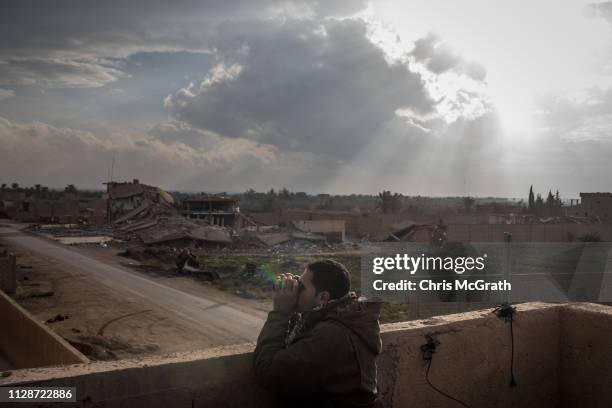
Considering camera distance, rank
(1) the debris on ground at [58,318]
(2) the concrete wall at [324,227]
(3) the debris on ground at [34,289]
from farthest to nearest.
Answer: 1. (2) the concrete wall at [324,227]
2. (3) the debris on ground at [34,289]
3. (1) the debris on ground at [58,318]

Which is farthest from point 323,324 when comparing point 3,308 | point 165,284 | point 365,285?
point 165,284

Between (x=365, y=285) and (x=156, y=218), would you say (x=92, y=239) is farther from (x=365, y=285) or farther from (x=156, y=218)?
(x=365, y=285)

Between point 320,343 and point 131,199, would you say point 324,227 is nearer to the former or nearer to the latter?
point 131,199

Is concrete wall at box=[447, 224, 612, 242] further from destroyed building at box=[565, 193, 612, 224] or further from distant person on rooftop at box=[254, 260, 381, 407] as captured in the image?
distant person on rooftop at box=[254, 260, 381, 407]

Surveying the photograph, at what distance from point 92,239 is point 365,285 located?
2671cm

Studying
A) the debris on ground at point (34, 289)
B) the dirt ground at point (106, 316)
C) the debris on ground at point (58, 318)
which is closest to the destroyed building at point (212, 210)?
the dirt ground at point (106, 316)

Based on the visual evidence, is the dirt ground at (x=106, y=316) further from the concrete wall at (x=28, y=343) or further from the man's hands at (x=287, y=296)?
the man's hands at (x=287, y=296)

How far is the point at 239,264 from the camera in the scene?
28172 mm

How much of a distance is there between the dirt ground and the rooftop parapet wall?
27.3ft

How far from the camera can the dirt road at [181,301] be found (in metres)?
14.0

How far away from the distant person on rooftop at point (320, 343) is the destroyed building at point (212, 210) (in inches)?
1845

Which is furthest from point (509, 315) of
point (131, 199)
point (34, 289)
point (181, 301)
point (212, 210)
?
point (131, 199)

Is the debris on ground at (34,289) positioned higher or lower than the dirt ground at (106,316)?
higher

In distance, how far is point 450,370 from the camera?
12.2 ft
